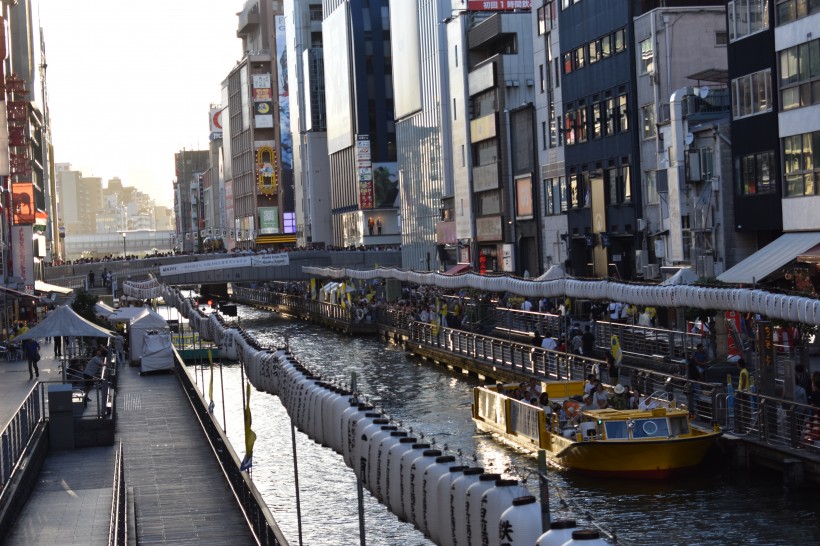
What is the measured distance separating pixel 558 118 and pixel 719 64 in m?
19.4

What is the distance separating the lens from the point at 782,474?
34.2 metres

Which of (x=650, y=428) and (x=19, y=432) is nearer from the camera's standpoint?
(x=19, y=432)

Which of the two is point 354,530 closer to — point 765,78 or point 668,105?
point 765,78

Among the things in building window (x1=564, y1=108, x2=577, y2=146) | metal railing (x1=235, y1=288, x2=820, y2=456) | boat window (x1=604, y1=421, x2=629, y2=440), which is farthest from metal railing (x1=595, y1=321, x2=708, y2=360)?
building window (x1=564, y1=108, x2=577, y2=146)

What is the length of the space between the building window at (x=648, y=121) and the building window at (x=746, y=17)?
15034 millimetres

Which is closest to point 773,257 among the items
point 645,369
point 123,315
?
point 645,369

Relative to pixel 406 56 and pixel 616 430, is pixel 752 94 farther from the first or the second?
pixel 406 56

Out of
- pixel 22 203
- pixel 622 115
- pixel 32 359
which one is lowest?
pixel 32 359

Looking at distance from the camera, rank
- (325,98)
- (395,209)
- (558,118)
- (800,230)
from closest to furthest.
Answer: (800,230), (558,118), (395,209), (325,98)

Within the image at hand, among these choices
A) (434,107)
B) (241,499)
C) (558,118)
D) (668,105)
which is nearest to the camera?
(241,499)

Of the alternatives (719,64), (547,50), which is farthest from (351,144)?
(719,64)

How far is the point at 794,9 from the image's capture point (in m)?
51.4

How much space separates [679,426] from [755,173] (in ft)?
74.2

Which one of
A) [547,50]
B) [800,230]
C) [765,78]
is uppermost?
[547,50]
